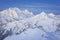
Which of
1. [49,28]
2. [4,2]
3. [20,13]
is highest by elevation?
[4,2]

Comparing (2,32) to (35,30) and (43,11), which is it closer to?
(35,30)

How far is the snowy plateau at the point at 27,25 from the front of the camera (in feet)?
5.13

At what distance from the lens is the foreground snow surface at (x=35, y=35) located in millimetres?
1557

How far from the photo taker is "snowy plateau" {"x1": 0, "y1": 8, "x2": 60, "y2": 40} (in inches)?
61.6

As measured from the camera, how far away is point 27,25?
1585 mm

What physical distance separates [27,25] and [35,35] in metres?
0.16

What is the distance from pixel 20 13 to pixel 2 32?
32 cm

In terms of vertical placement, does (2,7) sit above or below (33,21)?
above

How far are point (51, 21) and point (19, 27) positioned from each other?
0.40m

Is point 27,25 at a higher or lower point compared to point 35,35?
higher

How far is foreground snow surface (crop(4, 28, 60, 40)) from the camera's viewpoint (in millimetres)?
1557

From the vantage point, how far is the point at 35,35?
1.57 meters

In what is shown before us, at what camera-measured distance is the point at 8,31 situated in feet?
5.14

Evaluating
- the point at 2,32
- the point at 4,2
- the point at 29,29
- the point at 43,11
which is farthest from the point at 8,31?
the point at 43,11
